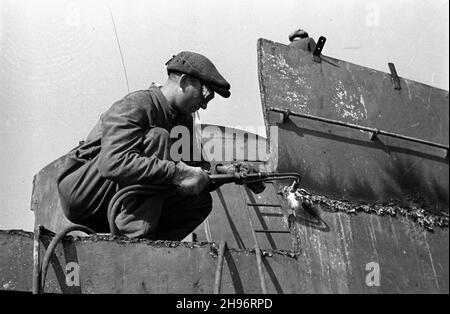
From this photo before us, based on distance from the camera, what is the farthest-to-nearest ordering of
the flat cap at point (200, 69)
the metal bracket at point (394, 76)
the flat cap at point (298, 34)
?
the flat cap at point (298, 34) → the metal bracket at point (394, 76) → the flat cap at point (200, 69)

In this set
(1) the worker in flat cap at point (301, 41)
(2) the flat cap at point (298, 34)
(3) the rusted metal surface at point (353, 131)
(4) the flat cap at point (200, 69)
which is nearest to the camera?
(4) the flat cap at point (200, 69)

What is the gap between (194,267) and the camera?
139 inches

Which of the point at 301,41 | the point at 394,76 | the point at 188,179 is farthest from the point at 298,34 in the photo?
the point at 188,179

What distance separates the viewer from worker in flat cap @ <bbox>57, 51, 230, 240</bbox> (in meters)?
3.70

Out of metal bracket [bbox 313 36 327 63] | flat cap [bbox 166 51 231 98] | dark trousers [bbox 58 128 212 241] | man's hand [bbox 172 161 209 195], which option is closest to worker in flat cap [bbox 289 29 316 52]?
metal bracket [bbox 313 36 327 63]

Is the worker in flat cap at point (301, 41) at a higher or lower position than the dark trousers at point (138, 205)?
higher

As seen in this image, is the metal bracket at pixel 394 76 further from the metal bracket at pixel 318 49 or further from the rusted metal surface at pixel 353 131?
the metal bracket at pixel 318 49

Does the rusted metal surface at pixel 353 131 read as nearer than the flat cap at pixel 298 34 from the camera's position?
Yes

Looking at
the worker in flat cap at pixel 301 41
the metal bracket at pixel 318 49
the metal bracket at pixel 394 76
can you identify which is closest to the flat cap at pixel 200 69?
the metal bracket at pixel 318 49

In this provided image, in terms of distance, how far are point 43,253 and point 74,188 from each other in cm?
58

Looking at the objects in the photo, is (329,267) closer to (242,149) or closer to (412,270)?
(412,270)

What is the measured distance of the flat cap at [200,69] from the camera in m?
4.05

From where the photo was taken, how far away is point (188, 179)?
148 inches
